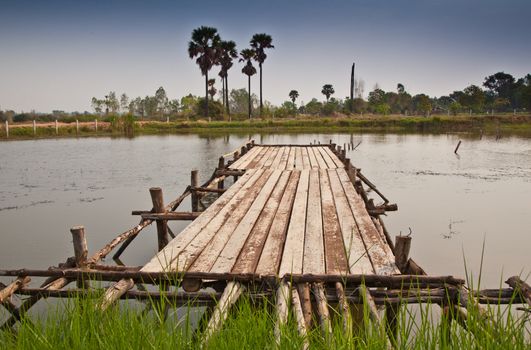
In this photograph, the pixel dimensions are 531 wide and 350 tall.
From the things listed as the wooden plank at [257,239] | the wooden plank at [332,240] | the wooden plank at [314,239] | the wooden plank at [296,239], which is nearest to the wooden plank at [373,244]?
the wooden plank at [332,240]

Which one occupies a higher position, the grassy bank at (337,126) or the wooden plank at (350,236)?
the grassy bank at (337,126)

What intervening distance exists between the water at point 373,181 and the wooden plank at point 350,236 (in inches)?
62.3

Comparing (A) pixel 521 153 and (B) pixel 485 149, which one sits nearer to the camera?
(A) pixel 521 153

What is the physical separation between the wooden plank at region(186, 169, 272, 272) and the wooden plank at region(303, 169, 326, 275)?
0.93m

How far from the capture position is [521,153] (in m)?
25.5

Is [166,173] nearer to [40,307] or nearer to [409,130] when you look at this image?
[40,307]

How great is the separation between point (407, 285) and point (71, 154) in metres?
26.0

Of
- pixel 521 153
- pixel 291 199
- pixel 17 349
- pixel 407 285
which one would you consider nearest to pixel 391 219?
pixel 291 199

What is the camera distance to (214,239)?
4781 millimetres

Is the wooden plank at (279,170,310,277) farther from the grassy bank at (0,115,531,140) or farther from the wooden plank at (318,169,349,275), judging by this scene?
the grassy bank at (0,115,531,140)

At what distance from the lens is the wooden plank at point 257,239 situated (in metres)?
3.91

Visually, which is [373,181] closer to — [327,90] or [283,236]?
[283,236]

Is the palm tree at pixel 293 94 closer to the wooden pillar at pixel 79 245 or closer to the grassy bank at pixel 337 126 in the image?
the grassy bank at pixel 337 126

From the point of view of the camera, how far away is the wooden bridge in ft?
10.7
